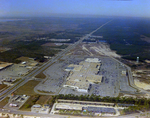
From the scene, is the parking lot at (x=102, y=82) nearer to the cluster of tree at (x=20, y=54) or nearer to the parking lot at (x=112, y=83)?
the parking lot at (x=112, y=83)

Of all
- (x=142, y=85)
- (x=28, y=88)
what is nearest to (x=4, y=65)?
(x=28, y=88)

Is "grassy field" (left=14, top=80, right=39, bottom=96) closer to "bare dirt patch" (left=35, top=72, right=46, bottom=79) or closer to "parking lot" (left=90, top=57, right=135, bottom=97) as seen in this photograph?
"bare dirt patch" (left=35, top=72, right=46, bottom=79)

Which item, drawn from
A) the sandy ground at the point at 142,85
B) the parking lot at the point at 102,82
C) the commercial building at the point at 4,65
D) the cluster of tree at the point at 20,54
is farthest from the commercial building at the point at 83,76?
the commercial building at the point at 4,65

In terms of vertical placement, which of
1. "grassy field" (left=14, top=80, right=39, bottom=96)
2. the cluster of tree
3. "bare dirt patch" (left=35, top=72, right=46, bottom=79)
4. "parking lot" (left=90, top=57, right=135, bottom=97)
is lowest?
"grassy field" (left=14, top=80, right=39, bottom=96)

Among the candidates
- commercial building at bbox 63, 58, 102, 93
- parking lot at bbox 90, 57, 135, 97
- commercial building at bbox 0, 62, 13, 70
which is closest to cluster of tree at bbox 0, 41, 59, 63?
commercial building at bbox 0, 62, 13, 70

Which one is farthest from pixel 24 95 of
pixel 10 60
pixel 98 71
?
pixel 10 60

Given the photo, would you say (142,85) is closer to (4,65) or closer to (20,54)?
(4,65)

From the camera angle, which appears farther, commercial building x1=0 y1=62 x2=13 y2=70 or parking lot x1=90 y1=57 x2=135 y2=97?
commercial building x1=0 y1=62 x2=13 y2=70
